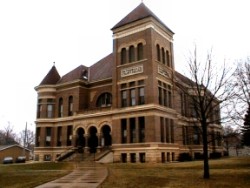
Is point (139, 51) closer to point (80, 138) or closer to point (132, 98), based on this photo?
point (132, 98)

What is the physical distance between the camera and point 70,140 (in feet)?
165

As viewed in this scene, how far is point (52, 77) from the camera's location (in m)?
56.1

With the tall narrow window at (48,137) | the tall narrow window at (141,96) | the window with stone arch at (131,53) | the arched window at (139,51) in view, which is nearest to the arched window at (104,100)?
the window with stone arch at (131,53)

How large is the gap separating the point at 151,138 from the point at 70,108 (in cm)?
1786

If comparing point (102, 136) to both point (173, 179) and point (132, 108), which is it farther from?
point (173, 179)

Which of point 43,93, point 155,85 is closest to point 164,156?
point 155,85

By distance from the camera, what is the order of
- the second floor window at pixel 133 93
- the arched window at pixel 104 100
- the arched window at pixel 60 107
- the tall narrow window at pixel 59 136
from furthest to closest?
1. the arched window at pixel 60 107
2. the tall narrow window at pixel 59 136
3. the arched window at pixel 104 100
4. the second floor window at pixel 133 93

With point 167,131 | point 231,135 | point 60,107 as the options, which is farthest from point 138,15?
point 231,135

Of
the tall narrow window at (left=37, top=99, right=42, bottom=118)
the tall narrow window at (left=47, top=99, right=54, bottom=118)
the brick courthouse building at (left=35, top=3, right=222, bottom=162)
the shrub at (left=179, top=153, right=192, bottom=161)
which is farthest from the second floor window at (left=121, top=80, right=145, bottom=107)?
the tall narrow window at (left=37, top=99, right=42, bottom=118)

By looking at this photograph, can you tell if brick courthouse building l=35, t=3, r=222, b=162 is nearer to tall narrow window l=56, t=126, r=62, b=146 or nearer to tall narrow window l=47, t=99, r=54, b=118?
tall narrow window l=47, t=99, r=54, b=118

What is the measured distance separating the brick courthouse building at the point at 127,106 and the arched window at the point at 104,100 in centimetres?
16

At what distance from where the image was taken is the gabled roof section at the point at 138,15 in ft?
143

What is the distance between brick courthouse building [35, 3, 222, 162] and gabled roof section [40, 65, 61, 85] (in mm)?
1234

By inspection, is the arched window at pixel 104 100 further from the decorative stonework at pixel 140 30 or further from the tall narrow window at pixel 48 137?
the tall narrow window at pixel 48 137
